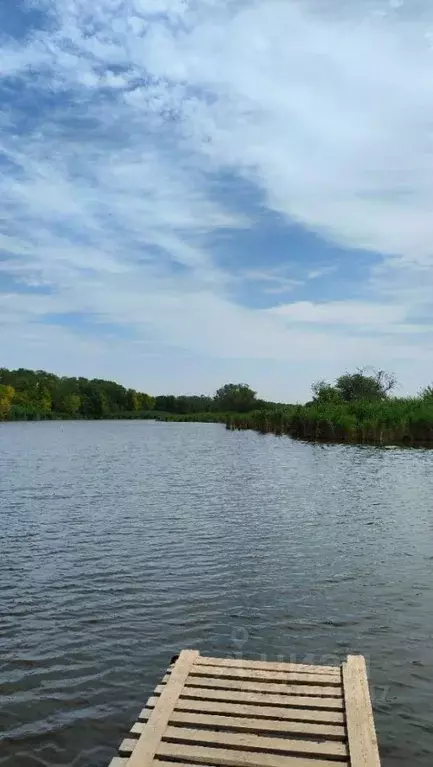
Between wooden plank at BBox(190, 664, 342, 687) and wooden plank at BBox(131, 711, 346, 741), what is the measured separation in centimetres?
84

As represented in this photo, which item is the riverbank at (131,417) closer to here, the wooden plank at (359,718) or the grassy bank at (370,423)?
the grassy bank at (370,423)

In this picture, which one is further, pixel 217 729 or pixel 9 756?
pixel 9 756

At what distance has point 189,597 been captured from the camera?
11.5 m

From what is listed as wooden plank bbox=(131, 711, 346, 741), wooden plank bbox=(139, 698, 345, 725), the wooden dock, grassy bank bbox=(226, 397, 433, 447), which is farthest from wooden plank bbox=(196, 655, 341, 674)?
grassy bank bbox=(226, 397, 433, 447)

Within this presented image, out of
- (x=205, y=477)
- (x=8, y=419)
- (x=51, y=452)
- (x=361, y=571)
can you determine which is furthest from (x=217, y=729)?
(x=8, y=419)

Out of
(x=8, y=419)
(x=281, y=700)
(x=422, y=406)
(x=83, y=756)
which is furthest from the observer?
(x=8, y=419)

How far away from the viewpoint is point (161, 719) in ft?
18.2

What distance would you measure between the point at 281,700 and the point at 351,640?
3.78m

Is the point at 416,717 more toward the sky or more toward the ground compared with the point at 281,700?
more toward the ground

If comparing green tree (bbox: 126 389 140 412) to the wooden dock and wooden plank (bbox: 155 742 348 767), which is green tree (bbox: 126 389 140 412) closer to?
the wooden dock

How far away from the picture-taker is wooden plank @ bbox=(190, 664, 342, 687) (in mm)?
6484

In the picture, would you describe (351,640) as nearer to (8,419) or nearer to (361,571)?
(361,571)

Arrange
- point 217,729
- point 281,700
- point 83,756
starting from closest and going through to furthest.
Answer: point 217,729
point 281,700
point 83,756

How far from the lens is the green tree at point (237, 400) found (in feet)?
479
